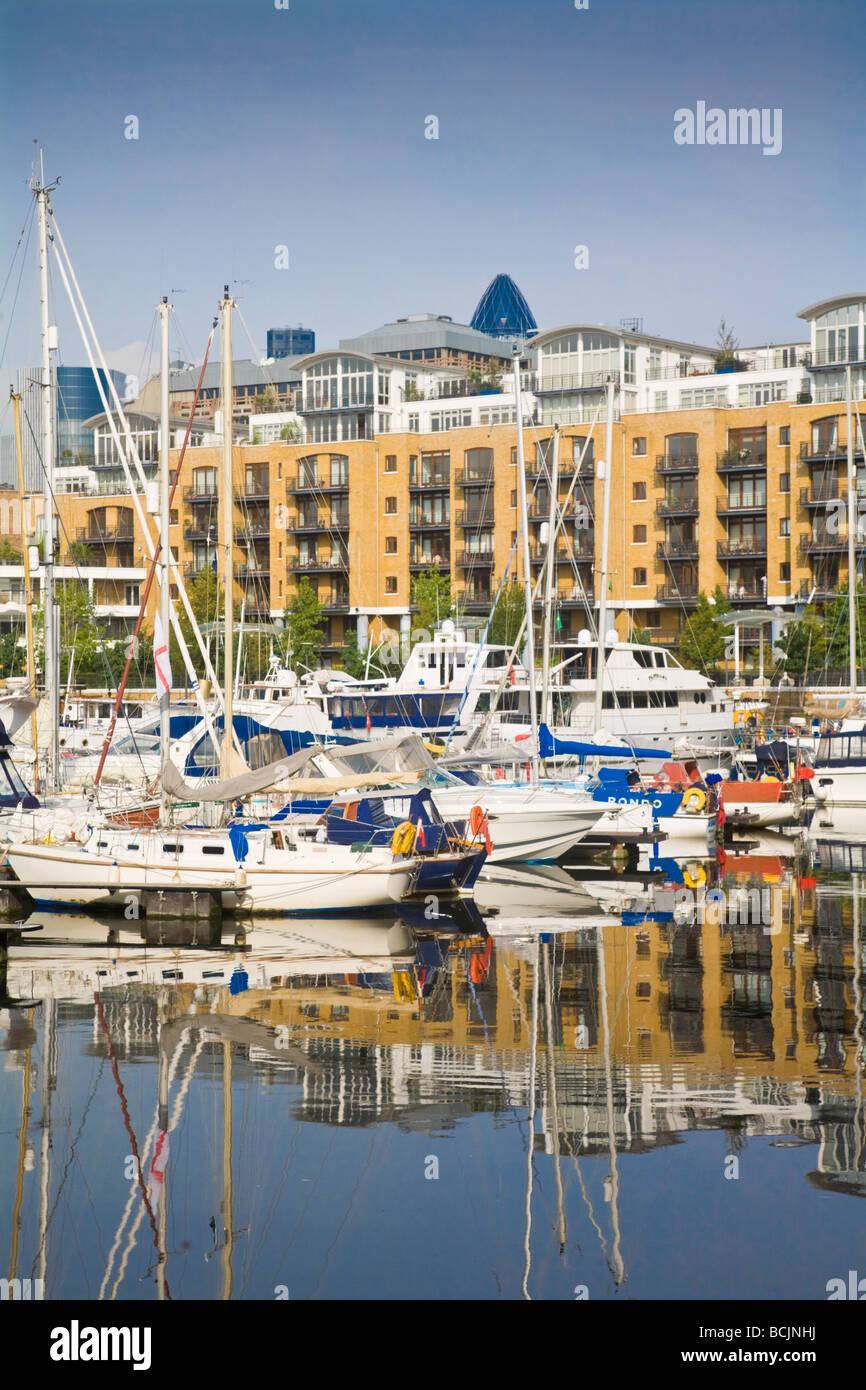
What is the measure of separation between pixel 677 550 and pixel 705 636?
6496 mm

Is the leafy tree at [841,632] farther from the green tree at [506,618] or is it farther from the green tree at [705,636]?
the green tree at [506,618]

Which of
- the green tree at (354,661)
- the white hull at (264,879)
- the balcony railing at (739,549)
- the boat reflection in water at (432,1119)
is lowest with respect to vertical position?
the boat reflection in water at (432,1119)

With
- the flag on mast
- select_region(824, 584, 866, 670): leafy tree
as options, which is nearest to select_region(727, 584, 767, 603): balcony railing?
select_region(824, 584, 866, 670): leafy tree

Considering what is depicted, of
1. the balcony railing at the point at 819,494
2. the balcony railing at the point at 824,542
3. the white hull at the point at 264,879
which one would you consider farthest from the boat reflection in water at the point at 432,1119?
the balcony railing at the point at 819,494

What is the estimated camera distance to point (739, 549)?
2844 inches

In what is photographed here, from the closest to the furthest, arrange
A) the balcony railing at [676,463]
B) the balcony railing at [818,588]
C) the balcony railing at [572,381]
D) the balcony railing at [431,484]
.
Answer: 1. the balcony railing at [818,588]
2. the balcony railing at [676,463]
3. the balcony railing at [572,381]
4. the balcony railing at [431,484]

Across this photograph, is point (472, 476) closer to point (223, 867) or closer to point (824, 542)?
point (824, 542)

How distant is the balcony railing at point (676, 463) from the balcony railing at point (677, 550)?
3.26 metres

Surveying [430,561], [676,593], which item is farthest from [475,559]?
[676,593]

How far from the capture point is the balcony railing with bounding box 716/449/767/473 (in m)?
71.4

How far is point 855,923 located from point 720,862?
343 inches

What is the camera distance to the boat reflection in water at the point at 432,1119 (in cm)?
1048

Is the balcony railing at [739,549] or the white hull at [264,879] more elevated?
the balcony railing at [739,549]

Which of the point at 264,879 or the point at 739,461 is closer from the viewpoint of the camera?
the point at 264,879
